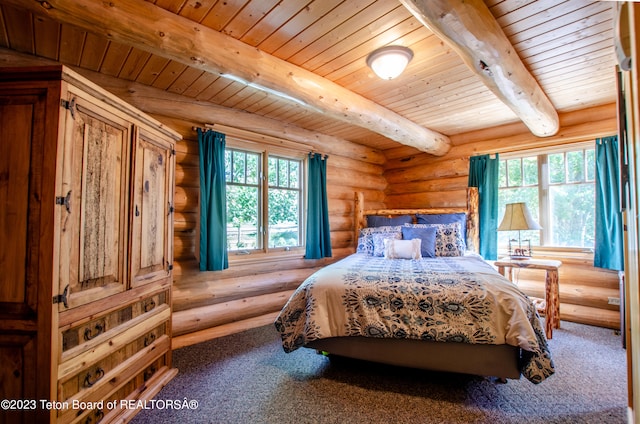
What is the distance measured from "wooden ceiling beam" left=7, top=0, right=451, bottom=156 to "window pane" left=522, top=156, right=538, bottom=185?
7.79 ft

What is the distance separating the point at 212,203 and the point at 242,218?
53cm

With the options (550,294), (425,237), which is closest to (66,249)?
(425,237)

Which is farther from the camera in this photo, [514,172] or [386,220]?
[386,220]

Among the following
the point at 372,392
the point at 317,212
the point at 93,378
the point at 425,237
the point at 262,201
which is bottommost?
the point at 372,392

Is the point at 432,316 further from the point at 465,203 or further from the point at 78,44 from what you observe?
the point at 78,44

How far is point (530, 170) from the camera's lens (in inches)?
149

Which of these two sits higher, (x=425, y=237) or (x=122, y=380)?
(x=425, y=237)

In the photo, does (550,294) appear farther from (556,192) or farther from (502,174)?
(502,174)

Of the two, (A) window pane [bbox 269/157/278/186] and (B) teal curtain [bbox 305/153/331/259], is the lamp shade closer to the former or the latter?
(B) teal curtain [bbox 305/153/331/259]

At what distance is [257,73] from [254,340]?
2.39m

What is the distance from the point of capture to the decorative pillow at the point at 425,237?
10.8ft

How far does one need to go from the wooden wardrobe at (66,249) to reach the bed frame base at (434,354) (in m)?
1.28

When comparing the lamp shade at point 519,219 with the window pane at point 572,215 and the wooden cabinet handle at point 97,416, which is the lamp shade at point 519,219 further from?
the wooden cabinet handle at point 97,416

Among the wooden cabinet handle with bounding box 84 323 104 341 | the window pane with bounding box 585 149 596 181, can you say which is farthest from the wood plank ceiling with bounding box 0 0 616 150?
the wooden cabinet handle with bounding box 84 323 104 341
